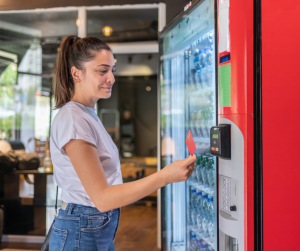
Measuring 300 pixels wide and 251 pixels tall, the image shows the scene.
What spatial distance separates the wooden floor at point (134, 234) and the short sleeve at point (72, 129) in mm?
2847

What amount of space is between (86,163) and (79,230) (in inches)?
12.5

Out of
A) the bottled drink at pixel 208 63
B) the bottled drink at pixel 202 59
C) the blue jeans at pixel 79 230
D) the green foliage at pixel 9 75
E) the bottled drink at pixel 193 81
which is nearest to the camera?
the blue jeans at pixel 79 230

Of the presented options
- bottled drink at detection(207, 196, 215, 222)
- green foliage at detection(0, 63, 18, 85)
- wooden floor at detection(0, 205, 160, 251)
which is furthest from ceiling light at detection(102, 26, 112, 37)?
bottled drink at detection(207, 196, 215, 222)

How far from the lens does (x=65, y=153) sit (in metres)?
1.14

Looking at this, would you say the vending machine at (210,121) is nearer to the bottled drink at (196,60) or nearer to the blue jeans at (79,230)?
the bottled drink at (196,60)

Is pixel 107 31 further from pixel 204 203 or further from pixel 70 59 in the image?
pixel 70 59

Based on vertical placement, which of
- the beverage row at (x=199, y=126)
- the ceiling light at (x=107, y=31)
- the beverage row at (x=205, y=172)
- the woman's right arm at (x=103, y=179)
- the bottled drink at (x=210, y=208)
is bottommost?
the bottled drink at (x=210, y=208)

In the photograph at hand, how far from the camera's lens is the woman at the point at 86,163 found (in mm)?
1030

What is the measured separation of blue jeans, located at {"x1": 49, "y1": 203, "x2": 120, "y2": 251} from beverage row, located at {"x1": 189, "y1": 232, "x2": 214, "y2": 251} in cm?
99

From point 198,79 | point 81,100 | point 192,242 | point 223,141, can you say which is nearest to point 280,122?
point 223,141

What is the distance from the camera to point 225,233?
148 centimetres

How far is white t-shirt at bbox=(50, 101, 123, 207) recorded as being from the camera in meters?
1.10

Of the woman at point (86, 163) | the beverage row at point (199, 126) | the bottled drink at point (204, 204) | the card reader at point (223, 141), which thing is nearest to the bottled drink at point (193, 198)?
the bottled drink at point (204, 204)

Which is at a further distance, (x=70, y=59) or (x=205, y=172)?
(x=205, y=172)
